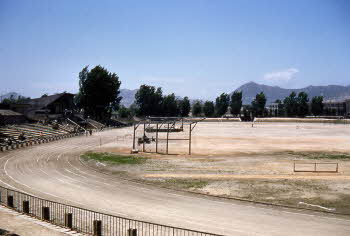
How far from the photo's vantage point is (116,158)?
157ft

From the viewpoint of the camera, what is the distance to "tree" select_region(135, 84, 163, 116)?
19112cm

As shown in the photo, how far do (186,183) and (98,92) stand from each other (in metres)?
105

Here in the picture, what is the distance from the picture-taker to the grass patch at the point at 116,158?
4438 cm

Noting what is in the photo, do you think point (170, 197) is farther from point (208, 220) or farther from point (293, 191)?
point (293, 191)

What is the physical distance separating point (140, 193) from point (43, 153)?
1178 inches

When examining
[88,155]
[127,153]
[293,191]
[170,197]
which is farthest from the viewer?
[127,153]

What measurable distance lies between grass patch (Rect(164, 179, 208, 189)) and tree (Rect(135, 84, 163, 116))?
15990 cm

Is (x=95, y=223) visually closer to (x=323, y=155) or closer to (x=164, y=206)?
(x=164, y=206)

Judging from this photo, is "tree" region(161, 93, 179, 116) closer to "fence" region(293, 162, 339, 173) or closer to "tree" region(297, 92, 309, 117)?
"tree" region(297, 92, 309, 117)

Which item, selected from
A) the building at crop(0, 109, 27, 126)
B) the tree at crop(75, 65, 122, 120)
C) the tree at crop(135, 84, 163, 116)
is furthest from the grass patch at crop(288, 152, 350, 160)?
the tree at crop(135, 84, 163, 116)

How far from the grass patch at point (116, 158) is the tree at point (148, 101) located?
139609 millimetres

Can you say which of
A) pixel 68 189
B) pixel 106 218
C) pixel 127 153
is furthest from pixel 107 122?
pixel 106 218

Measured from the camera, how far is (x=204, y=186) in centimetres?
2964

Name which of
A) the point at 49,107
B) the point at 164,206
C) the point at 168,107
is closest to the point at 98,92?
the point at 49,107
